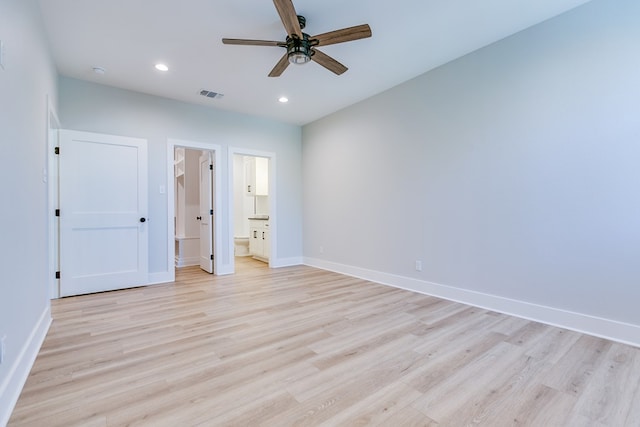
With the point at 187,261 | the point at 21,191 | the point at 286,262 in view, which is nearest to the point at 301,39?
the point at 21,191

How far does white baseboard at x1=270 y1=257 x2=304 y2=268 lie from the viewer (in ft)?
18.0

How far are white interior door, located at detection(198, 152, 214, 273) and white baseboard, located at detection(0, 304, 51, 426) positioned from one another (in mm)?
2667

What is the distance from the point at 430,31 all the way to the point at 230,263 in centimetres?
429

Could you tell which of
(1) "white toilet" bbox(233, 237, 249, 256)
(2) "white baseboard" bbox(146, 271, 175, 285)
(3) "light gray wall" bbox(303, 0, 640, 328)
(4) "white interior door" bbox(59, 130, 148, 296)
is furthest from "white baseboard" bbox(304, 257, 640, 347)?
(1) "white toilet" bbox(233, 237, 249, 256)

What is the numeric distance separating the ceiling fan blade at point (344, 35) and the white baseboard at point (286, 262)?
3933 mm

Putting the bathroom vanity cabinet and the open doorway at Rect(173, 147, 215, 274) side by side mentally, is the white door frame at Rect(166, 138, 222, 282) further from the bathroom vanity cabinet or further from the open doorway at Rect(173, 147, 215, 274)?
the bathroom vanity cabinet

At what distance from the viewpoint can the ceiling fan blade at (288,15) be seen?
1984mm

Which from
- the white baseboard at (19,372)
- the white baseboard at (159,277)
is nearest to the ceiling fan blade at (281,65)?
the white baseboard at (19,372)

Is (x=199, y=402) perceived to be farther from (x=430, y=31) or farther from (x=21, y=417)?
(x=430, y=31)

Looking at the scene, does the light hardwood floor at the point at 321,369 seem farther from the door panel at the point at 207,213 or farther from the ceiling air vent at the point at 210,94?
the ceiling air vent at the point at 210,94

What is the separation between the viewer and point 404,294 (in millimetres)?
3691

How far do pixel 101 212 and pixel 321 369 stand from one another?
3.64 meters

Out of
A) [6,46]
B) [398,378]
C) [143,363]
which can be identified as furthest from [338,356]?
[6,46]

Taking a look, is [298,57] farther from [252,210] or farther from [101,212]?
[252,210]
